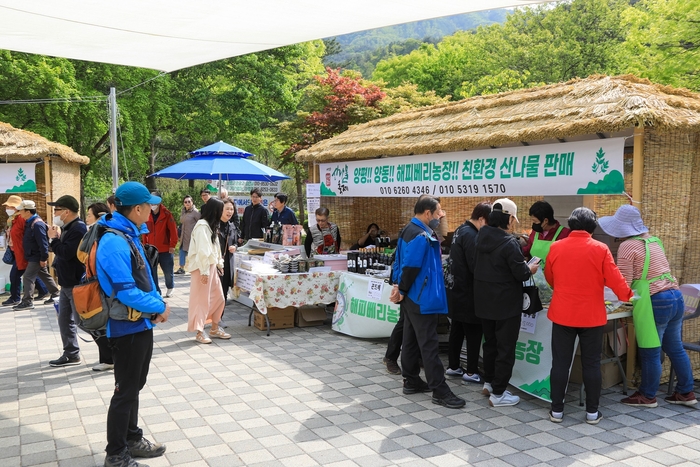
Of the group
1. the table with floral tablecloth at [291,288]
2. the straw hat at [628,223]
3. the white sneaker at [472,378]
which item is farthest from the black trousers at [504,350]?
the table with floral tablecloth at [291,288]

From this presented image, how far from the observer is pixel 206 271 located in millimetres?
6840

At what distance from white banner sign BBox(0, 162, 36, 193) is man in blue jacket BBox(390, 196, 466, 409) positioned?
9.88 meters

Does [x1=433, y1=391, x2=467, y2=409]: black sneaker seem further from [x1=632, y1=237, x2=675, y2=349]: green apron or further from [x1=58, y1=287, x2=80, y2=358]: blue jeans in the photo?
[x1=58, y1=287, x2=80, y2=358]: blue jeans

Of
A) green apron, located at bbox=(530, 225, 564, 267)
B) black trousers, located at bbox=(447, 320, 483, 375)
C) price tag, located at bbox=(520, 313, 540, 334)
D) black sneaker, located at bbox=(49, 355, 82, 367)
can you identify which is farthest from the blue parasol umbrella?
price tag, located at bbox=(520, 313, 540, 334)

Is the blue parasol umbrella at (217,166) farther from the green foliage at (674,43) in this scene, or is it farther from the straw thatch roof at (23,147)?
the green foliage at (674,43)

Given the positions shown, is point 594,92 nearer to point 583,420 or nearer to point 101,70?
point 583,420

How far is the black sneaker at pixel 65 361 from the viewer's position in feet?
19.9

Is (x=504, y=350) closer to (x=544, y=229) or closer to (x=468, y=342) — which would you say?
(x=468, y=342)

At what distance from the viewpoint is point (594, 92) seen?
601cm

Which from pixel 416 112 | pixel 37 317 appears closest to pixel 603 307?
pixel 416 112

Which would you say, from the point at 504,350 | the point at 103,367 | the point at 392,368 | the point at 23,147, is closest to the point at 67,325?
the point at 103,367

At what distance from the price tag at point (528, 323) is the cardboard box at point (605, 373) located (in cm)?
58

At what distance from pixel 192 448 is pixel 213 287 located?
332 centimetres

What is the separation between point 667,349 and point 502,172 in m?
2.46
